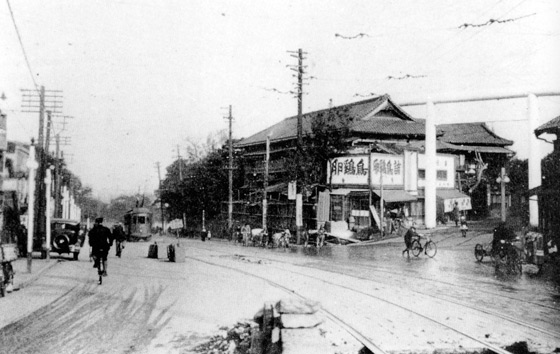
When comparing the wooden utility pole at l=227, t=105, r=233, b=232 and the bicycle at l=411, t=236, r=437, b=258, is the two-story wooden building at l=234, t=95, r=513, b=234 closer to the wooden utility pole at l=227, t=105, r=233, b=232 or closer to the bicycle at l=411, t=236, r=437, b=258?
the wooden utility pole at l=227, t=105, r=233, b=232

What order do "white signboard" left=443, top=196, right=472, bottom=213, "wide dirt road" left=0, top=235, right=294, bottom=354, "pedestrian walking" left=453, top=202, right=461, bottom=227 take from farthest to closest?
1. "white signboard" left=443, top=196, right=472, bottom=213
2. "pedestrian walking" left=453, top=202, right=461, bottom=227
3. "wide dirt road" left=0, top=235, right=294, bottom=354

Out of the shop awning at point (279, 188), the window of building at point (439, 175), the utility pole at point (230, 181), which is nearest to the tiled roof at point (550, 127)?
the window of building at point (439, 175)

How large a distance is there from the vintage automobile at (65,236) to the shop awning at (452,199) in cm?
2108

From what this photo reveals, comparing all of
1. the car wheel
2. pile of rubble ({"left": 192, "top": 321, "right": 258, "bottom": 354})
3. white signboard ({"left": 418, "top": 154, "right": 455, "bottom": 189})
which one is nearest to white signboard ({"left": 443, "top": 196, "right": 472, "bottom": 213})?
white signboard ({"left": 418, "top": 154, "right": 455, "bottom": 189})

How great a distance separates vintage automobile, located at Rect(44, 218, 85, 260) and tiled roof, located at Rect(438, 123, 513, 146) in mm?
27812

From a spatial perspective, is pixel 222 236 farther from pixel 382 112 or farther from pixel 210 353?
pixel 210 353

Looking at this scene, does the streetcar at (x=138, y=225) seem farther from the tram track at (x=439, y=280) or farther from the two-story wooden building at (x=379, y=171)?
the tram track at (x=439, y=280)

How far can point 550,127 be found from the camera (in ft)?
58.5

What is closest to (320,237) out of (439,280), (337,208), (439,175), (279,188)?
(337,208)

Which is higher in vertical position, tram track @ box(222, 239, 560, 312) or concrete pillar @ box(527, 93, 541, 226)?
concrete pillar @ box(527, 93, 541, 226)

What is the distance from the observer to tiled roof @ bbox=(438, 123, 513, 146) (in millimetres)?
42281

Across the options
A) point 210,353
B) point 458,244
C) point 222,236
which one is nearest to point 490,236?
point 458,244

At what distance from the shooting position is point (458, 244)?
25047mm

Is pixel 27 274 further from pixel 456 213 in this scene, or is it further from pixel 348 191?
pixel 456 213
